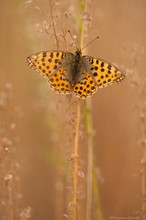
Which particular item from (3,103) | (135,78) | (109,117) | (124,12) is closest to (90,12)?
(135,78)

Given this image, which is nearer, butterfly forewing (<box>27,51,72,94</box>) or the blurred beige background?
butterfly forewing (<box>27,51,72,94</box>)

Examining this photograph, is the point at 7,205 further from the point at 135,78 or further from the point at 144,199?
the point at 135,78

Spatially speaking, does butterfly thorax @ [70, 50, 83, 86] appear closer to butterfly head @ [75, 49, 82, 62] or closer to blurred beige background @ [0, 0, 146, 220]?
butterfly head @ [75, 49, 82, 62]

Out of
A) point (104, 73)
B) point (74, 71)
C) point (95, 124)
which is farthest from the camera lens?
point (95, 124)

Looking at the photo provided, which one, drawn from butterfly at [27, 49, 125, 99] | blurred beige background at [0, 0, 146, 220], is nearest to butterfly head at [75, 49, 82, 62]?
butterfly at [27, 49, 125, 99]

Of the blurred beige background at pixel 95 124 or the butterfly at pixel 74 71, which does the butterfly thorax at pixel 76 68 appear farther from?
the blurred beige background at pixel 95 124

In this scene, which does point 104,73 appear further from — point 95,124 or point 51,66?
point 95,124

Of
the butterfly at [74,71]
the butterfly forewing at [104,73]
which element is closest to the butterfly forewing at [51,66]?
the butterfly at [74,71]

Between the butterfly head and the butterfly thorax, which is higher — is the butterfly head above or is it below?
above

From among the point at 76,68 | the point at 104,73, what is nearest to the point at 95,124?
the point at 76,68
